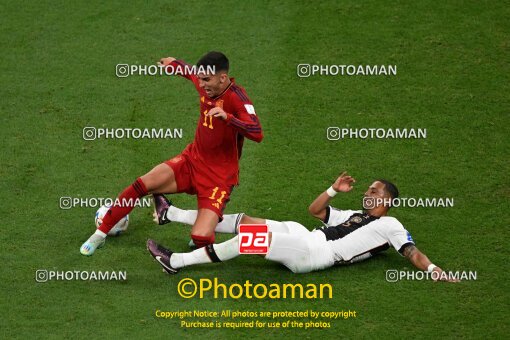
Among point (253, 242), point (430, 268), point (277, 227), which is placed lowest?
point (430, 268)

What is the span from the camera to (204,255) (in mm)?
9703

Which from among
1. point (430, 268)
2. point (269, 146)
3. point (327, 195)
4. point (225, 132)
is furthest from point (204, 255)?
point (269, 146)

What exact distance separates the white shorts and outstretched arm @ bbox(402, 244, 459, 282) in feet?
2.27

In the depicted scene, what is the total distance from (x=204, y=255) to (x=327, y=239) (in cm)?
117

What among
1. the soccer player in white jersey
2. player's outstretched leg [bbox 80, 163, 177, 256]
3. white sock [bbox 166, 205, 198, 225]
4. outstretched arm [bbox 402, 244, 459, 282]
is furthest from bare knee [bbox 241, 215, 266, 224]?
outstretched arm [bbox 402, 244, 459, 282]

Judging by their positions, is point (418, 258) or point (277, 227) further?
point (277, 227)

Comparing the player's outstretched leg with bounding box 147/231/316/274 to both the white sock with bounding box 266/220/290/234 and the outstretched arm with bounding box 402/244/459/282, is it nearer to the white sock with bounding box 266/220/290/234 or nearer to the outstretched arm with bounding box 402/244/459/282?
the white sock with bounding box 266/220/290/234

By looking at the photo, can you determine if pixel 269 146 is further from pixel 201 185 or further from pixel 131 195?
pixel 131 195

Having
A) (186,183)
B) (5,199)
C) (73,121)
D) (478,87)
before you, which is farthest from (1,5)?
(478,87)

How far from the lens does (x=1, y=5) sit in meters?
14.1

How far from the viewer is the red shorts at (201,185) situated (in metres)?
9.98

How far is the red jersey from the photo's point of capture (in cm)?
952

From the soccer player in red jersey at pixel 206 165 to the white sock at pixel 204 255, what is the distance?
14 centimetres

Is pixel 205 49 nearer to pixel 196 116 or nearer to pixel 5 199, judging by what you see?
pixel 196 116
